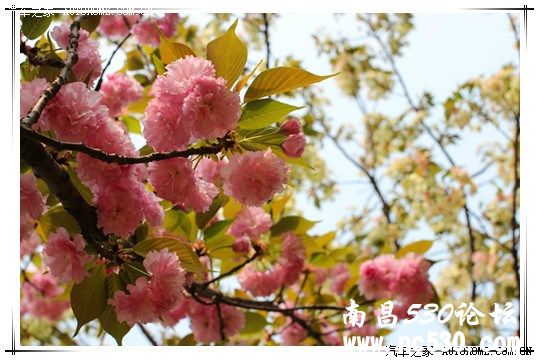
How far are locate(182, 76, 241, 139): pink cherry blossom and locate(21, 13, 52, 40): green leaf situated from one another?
24.5 inches

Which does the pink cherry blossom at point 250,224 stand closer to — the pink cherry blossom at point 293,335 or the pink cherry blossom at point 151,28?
the pink cherry blossom at point 293,335

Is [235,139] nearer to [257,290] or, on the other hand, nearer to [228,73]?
[228,73]

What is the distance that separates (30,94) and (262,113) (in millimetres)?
441

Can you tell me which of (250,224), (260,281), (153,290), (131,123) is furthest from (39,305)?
(153,290)

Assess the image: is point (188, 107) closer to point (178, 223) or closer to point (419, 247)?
point (178, 223)

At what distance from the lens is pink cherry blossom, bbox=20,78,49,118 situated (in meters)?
1.06

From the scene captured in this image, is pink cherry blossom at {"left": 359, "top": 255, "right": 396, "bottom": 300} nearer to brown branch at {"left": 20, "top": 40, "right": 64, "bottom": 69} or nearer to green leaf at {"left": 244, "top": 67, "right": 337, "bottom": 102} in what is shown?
green leaf at {"left": 244, "top": 67, "right": 337, "bottom": 102}

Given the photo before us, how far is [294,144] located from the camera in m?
1.04

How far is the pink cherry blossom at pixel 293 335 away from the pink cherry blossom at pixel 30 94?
61.6 inches

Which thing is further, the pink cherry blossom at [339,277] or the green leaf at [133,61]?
the pink cherry blossom at [339,277]

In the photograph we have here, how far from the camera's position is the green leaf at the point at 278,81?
1.01 metres

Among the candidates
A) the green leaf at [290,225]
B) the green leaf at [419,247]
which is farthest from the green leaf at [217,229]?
the green leaf at [419,247]

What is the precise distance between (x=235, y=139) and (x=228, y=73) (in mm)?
121
